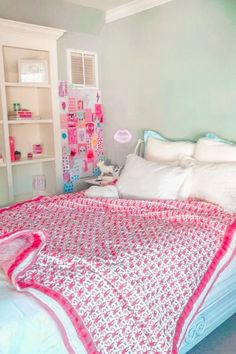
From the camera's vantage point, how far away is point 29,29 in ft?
9.29

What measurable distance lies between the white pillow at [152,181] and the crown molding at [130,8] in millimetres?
1432

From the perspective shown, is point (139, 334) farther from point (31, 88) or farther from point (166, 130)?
point (31, 88)

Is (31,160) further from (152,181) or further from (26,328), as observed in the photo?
(26,328)

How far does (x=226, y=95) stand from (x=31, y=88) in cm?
177

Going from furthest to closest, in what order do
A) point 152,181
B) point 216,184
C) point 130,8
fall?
point 130,8 → point 152,181 → point 216,184

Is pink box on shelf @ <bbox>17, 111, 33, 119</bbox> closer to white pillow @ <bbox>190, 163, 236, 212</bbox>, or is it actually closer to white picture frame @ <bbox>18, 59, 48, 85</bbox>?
white picture frame @ <bbox>18, 59, 48, 85</bbox>

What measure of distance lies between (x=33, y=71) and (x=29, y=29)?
0.36m

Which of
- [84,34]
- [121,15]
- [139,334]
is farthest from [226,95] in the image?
[139,334]

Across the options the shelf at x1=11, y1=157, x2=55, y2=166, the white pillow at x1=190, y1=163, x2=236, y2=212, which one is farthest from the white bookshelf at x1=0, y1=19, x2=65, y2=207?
the white pillow at x1=190, y1=163, x2=236, y2=212

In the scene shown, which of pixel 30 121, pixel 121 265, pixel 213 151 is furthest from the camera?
pixel 30 121

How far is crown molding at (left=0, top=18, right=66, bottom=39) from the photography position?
106 inches

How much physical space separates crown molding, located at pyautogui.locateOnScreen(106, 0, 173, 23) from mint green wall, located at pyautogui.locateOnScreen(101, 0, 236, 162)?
4cm

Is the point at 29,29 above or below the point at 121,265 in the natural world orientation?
above

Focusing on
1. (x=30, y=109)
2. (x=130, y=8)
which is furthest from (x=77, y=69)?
(x=130, y=8)
